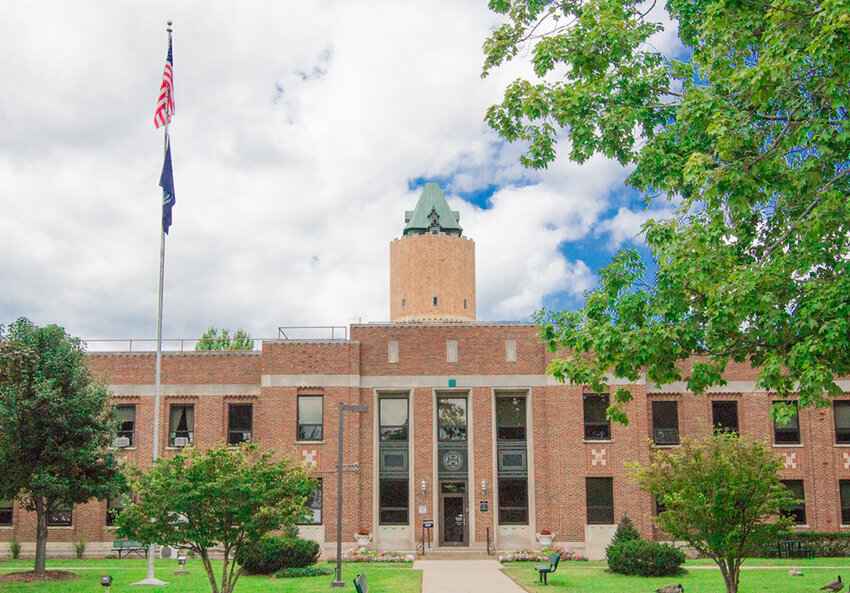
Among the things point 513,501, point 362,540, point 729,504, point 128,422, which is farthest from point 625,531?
point 128,422

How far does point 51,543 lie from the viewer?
34.8 metres

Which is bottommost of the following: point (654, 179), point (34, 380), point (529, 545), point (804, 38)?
point (529, 545)

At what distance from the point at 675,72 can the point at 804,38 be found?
13.0 ft

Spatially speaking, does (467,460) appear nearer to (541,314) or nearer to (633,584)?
(633,584)

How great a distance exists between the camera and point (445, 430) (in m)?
36.3

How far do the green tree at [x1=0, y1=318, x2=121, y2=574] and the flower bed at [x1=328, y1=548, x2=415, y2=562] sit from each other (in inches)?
352

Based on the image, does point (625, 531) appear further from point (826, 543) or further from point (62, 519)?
point (62, 519)

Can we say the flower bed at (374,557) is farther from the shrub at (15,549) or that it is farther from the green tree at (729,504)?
the green tree at (729,504)

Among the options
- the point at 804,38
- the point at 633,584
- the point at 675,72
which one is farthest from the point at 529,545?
the point at 804,38

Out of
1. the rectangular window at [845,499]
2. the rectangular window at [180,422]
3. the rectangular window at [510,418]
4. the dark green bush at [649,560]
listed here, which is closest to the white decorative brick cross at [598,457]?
the rectangular window at [510,418]

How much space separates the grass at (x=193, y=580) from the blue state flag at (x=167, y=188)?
36.3ft

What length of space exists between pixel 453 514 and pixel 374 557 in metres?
4.91

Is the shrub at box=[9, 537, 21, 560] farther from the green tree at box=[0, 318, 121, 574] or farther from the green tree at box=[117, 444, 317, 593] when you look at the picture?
the green tree at box=[117, 444, 317, 593]

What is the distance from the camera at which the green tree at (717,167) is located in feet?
37.8
